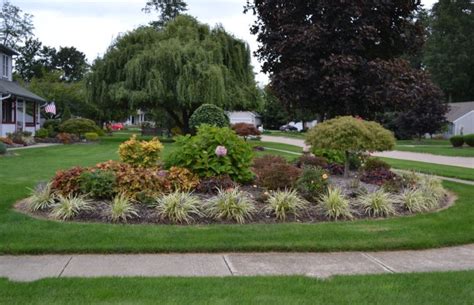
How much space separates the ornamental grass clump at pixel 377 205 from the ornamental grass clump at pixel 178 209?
285 centimetres

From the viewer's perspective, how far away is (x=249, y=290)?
16.2 ft

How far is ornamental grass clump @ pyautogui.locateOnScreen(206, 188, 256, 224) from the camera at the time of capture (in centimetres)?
811

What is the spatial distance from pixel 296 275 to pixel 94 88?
105ft

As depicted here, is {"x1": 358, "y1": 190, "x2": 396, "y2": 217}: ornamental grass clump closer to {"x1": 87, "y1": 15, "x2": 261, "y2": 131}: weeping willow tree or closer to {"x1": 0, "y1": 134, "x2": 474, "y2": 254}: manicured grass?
{"x1": 0, "y1": 134, "x2": 474, "y2": 254}: manicured grass

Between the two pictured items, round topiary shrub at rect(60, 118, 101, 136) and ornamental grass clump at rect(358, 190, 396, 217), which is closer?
ornamental grass clump at rect(358, 190, 396, 217)

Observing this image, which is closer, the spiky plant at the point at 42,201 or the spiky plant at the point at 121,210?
the spiky plant at the point at 121,210

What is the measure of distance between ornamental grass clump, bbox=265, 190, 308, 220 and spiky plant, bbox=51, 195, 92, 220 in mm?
2885

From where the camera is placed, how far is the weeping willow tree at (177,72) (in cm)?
3278

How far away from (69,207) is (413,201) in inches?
230

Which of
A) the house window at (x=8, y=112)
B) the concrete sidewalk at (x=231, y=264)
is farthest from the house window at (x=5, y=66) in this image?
the concrete sidewalk at (x=231, y=264)

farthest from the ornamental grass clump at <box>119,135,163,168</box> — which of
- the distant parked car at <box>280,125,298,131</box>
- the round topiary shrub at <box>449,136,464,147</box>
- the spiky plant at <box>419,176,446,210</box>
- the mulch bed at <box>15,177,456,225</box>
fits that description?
the distant parked car at <box>280,125,298,131</box>

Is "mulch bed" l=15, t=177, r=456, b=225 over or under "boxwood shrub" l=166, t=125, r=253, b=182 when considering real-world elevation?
under

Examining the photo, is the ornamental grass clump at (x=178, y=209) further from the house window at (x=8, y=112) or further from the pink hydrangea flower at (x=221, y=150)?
the house window at (x=8, y=112)

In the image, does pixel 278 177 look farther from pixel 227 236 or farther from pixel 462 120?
pixel 462 120
